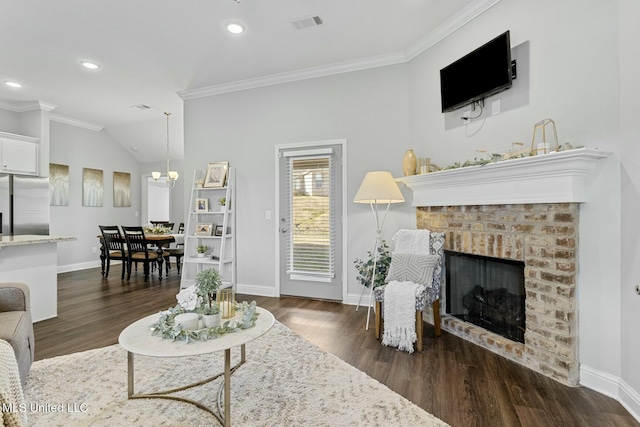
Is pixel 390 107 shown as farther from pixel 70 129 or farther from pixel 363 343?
pixel 70 129

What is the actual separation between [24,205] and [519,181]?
6907 millimetres

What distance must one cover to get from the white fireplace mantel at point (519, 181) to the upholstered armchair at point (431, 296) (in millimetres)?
389

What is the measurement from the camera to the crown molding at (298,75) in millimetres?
3912

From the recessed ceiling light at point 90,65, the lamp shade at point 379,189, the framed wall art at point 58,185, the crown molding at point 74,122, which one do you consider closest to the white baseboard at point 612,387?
the lamp shade at point 379,189

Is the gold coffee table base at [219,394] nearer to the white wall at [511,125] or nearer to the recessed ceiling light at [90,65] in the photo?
the white wall at [511,125]

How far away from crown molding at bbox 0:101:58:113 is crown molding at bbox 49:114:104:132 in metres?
0.53

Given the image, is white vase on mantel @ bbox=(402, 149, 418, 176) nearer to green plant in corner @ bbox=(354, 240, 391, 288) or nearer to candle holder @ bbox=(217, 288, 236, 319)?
green plant in corner @ bbox=(354, 240, 391, 288)

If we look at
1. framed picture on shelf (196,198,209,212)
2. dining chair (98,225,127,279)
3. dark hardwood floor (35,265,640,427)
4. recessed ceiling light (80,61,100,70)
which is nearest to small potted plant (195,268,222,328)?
dark hardwood floor (35,265,640,427)

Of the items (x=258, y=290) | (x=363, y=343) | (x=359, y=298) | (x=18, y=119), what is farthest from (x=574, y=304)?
(x=18, y=119)

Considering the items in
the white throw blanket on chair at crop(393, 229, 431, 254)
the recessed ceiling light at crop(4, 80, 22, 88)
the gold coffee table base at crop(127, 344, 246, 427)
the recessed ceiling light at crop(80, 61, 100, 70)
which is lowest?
the gold coffee table base at crop(127, 344, 246, 427)

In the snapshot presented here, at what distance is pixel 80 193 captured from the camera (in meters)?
6.71

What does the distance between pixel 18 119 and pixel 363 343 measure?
669 cm

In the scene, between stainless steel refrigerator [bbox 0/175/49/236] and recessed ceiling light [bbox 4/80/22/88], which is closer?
recessed ceiling light [bbox 4/80/22/88]

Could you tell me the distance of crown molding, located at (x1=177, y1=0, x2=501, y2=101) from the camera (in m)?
3.02
